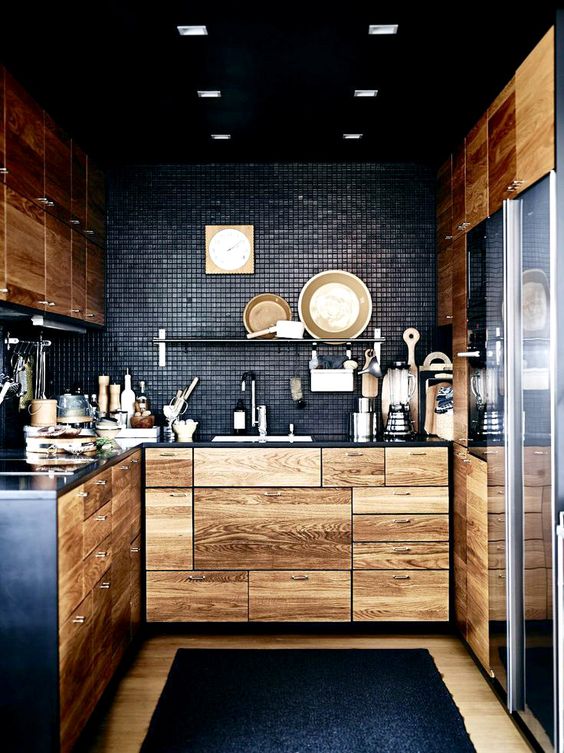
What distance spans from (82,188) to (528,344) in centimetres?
241

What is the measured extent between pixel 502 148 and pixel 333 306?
4.75 feet

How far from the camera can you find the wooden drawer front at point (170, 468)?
11.2ft

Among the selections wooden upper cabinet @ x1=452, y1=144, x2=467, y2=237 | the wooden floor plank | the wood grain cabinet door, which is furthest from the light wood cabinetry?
wooden upper cabinet @ x1=452, y1=144, x2=467, y2=237

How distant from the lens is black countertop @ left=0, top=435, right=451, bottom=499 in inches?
79.7

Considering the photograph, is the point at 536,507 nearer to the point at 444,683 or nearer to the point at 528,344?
the point at 528,344

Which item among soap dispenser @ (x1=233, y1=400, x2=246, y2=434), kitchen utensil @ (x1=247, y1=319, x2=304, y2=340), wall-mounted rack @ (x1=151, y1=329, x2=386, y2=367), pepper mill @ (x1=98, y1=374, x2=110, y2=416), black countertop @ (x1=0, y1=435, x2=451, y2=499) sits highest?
kitchen utensil @ (x1=247, y1=319, x2=304, y2=340)

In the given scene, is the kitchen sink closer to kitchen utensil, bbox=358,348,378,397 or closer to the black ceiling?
kitchen utensil, bbox=358,348,378,397

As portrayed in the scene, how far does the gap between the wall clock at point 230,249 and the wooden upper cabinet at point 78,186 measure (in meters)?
0.74

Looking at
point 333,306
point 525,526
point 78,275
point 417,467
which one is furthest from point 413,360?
point 78,275

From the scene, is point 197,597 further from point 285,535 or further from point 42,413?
point 42,413

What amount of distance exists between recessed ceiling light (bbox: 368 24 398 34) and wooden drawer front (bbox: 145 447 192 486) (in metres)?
2.07

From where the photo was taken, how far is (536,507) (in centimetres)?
226

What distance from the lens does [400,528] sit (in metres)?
3.40

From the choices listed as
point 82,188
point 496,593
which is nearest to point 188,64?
point 82,188
